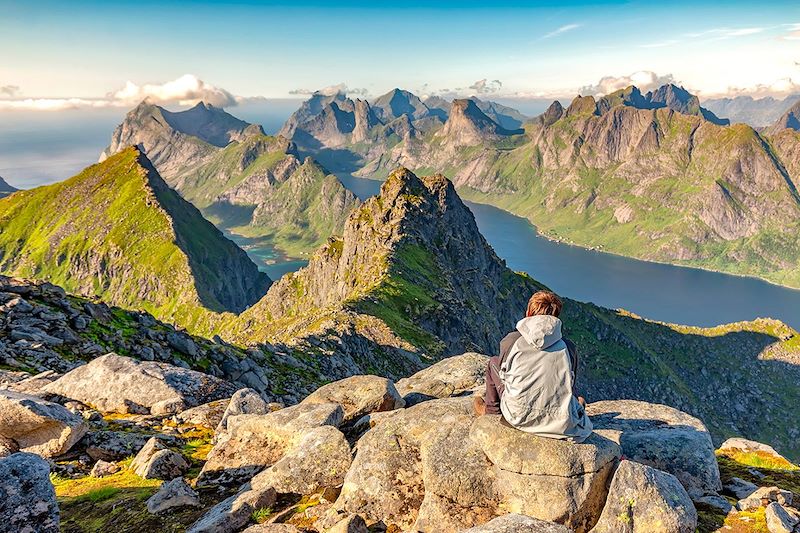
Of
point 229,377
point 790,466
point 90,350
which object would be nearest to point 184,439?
point 90,350

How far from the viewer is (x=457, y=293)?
130 meters

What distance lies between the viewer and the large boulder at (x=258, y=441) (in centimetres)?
1570

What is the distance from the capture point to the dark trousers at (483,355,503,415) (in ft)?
43.2

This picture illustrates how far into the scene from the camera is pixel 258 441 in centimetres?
1647

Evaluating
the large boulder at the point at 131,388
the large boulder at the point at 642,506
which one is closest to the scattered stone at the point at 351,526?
the large boulder at the point at 642,506

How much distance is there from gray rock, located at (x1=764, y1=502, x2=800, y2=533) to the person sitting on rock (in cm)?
430

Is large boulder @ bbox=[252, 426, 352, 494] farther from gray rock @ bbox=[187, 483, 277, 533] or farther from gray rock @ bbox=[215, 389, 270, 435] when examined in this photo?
gray rock @ bbox=[215, 389, 270, 435]

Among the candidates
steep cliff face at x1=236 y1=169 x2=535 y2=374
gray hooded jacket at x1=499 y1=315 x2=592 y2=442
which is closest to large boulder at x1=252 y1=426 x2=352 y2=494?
gray hooded jacket at x1=499 y1=315 x2=592 y2=442

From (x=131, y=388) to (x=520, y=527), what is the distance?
20.5m

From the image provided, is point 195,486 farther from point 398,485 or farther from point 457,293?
point 457,293

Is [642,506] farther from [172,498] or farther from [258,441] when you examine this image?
[172,498]

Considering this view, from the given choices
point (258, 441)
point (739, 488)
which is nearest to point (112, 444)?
point (258, 441)

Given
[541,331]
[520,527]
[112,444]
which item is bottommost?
[112,444]

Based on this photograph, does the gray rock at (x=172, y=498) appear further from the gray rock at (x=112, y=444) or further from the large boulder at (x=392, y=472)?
the large boulder at (x=392, y=472)
